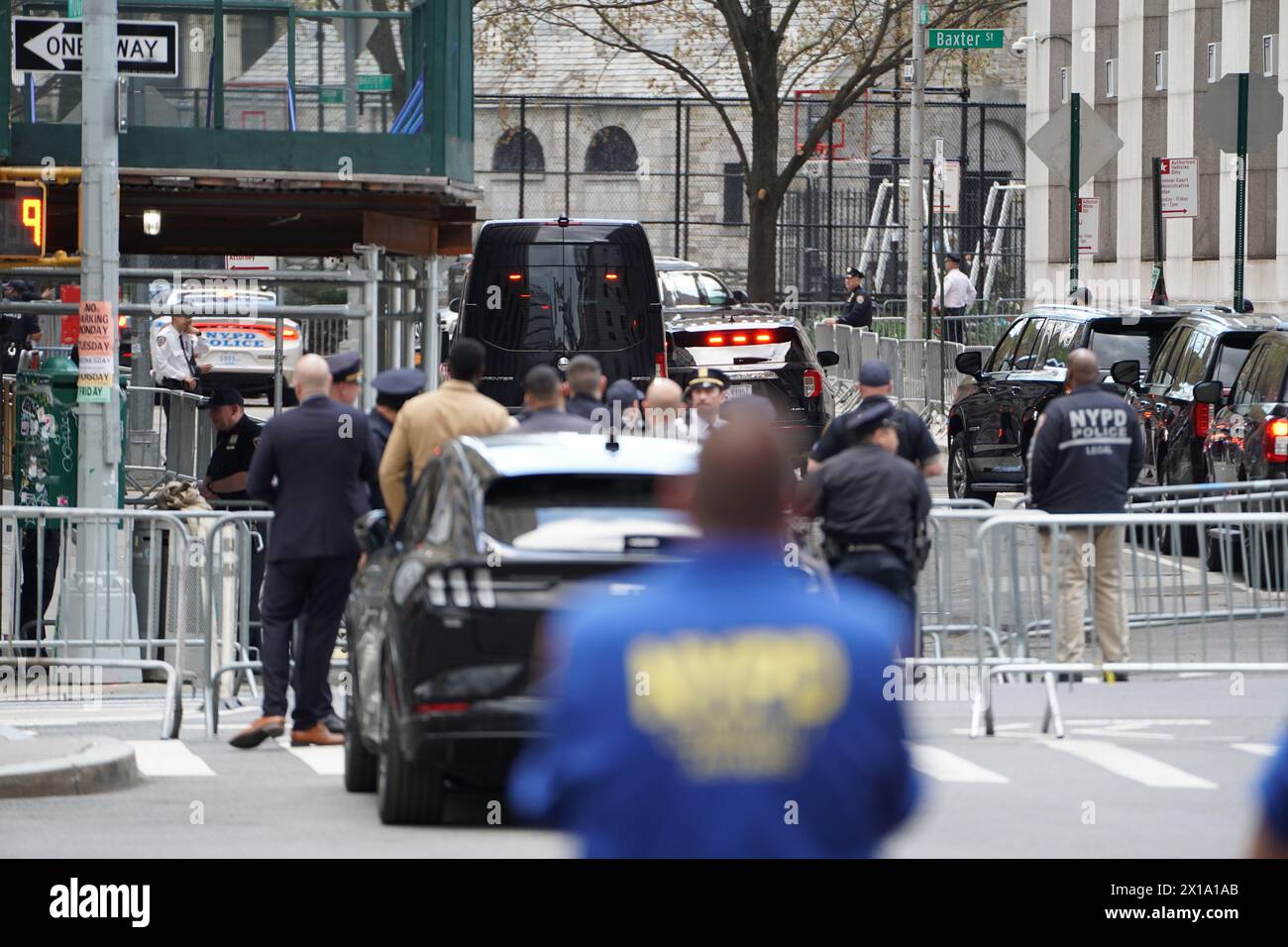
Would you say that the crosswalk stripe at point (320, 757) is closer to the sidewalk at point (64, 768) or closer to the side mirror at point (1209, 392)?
the sidewalk at point (64, 768)

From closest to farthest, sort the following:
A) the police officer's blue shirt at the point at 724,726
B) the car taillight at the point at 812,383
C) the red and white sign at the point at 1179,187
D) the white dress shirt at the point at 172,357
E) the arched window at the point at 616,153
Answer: the police officer's blue shirt at the point at 724,726
the car taillight at the point at 812,383
the red and white sign at the point at 1179,187
the white dress shirt at the point at 172,357
the arched window at the point at 616,153

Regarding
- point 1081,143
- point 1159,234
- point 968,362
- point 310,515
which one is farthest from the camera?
point 1159,234

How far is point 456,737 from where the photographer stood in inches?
330

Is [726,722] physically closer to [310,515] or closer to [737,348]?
[310,515]

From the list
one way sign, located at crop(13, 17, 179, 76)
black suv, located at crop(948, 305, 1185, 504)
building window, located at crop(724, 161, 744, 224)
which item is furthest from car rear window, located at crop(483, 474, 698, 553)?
building window, located at crop(724, 161, 744, 224)

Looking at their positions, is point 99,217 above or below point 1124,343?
above

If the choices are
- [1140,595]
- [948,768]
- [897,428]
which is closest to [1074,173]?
[1140,595]

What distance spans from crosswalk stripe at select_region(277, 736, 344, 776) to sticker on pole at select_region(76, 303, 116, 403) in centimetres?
320

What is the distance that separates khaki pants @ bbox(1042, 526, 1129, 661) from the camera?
1259cm

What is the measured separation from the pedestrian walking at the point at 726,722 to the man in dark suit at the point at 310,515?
730cm

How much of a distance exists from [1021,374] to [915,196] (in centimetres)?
1430

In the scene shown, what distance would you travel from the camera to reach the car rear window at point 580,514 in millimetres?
8422

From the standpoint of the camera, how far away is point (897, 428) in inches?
501

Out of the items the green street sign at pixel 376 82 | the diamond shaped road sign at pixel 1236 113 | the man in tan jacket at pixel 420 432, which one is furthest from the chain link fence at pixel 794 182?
the man in tan jacket at pixel 420 432
